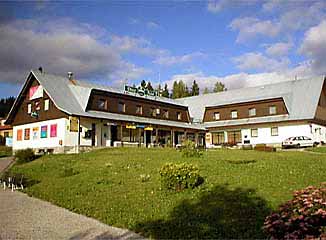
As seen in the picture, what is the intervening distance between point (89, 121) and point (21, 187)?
18136 mm

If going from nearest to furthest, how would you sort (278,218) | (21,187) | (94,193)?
(278,218), (94,193), (21,187)

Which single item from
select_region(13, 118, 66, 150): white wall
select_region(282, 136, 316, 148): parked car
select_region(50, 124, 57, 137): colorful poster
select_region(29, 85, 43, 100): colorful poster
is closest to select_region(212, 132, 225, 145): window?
select_region(282, 136, 316, 148): parked car

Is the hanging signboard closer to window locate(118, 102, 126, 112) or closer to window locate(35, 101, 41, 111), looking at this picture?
window locate(35, 101, 41, 111)

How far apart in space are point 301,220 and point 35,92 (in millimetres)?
34737

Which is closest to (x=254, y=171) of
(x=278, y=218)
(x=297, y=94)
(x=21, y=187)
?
(x=278, y=218)

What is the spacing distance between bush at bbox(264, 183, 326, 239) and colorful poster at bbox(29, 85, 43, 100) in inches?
1295

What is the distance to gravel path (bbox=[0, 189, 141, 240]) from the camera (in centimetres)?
843

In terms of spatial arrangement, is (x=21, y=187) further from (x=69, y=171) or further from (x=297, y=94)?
(x=297, y=94)

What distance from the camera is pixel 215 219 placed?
29.8ft

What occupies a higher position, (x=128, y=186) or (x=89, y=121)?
(x=89, y=121)

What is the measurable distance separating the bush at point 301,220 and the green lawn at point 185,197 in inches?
47.3

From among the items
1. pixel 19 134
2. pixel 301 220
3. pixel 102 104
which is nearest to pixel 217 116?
pixel 102 104

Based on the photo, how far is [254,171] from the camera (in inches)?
584

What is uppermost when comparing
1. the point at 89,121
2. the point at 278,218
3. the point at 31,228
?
the point at 89,121
